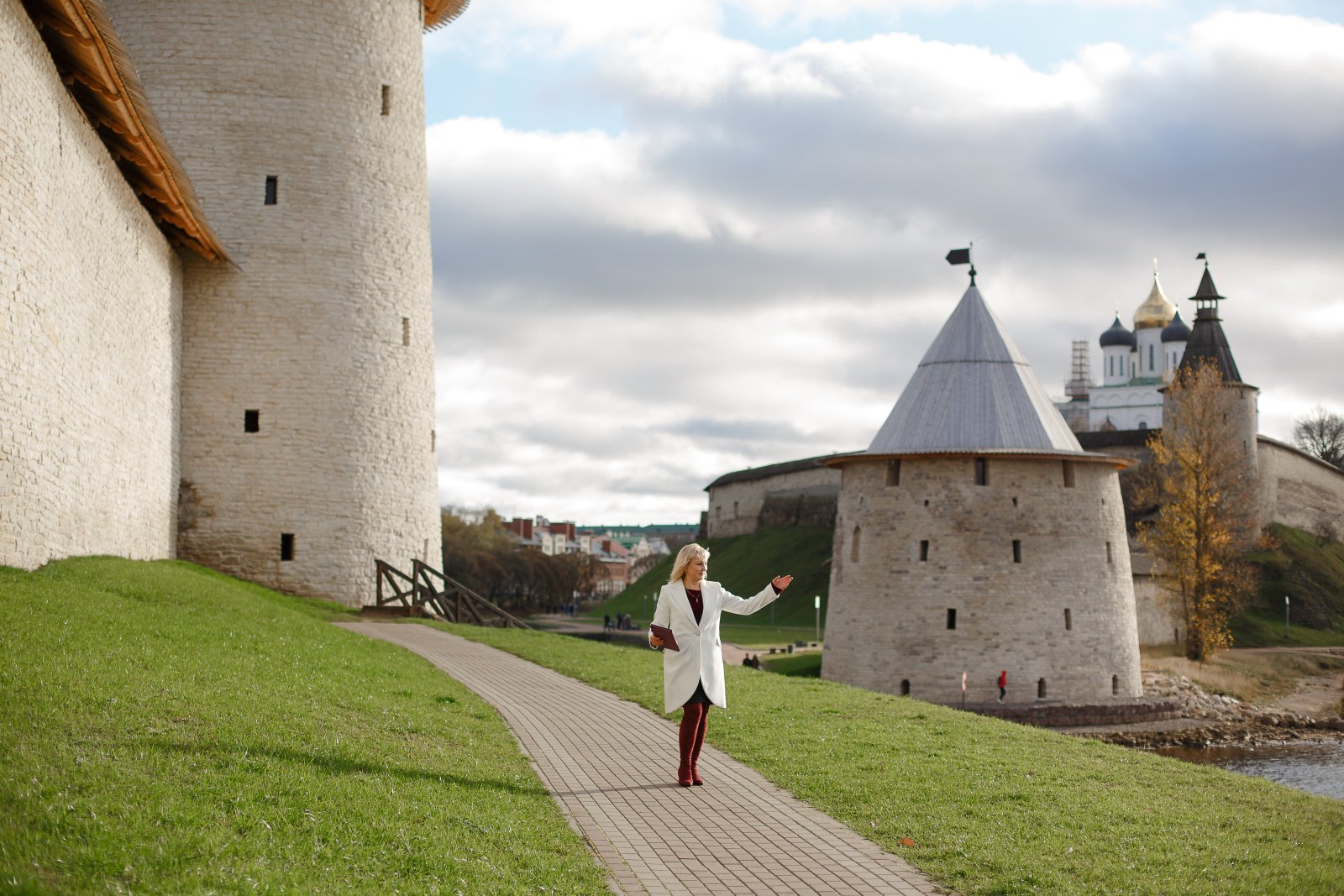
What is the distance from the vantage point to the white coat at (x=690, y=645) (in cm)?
827

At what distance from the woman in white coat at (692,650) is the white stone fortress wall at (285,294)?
16560 mm

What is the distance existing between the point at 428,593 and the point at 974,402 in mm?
14030

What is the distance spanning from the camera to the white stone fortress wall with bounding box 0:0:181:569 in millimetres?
12336

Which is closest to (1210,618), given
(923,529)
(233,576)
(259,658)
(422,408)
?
(923,529)

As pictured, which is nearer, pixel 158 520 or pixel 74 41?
pixel 74 41

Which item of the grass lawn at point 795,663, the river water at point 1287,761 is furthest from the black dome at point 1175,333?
the river water at point 1287,761

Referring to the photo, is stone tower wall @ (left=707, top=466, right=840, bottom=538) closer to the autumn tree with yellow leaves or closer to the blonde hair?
the autumn tree with yellow leaves

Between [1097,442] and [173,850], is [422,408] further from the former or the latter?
[1097,442]

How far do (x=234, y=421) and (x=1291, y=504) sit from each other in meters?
52.2

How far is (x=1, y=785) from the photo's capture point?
5.39 meters

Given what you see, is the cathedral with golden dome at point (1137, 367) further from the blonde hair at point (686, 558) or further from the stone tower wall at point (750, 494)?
the blonde hair at point (686, 558)

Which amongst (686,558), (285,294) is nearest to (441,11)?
(285,294)

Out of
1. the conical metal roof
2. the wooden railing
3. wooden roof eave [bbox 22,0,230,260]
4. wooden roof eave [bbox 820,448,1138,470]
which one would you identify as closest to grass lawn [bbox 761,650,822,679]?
wooden roof eave [bbox 820,448,1138,470]

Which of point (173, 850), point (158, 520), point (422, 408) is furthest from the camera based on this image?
point (422, 408)
